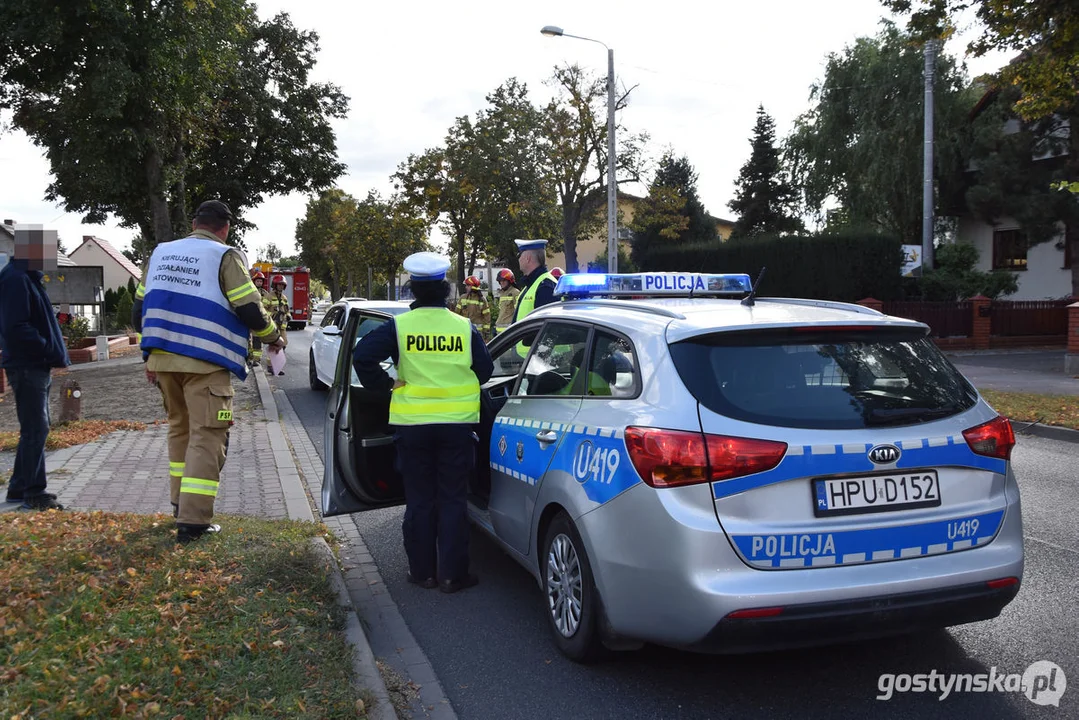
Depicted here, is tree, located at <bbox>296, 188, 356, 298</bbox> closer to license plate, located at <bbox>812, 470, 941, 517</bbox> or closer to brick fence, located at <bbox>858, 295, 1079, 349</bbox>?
brick fence, located at <bbox>858, 295, 1079, 349</bbox>

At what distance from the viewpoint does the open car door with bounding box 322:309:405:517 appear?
5266mm

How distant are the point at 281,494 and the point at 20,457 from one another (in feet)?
5.94

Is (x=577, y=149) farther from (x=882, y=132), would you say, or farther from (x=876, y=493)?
(x=876, y=493)

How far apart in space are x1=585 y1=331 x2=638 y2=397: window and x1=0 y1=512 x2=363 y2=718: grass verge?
5.18ft

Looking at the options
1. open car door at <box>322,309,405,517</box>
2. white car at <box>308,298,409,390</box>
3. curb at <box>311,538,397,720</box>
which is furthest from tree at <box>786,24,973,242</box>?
curb at <box>311,538,397,720</box>

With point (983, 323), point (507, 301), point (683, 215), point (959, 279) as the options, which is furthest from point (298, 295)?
point (507, 301)

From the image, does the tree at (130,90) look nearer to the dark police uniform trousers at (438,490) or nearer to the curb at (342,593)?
the curb at (342,593)

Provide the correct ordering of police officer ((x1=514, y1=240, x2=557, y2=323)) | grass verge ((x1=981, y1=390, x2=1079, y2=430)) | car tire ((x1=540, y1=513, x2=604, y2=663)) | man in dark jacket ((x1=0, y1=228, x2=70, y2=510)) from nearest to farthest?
car tire ((x1=540, y1=513, x2=604, y2=663)) < man in dark jacket ((x1=0, y1=228, x2=70, y2=510)) < police officer ((x1=514, y1=240, x2=557, y2=323)) < grass verge ((x1=981, y1=390, x2=1079, y2=430))

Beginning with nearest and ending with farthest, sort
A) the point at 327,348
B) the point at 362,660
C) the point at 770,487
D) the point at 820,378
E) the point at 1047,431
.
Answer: the point at 770,487
the point at 820,378
the point at 362,660
the point at 1047,431
the point at 327,348

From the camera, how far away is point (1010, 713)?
11.0 feet

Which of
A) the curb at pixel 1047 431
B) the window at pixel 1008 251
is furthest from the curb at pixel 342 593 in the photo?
the window at pixel 1008 251

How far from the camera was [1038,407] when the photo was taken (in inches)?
466

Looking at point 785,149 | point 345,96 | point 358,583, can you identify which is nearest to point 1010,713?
point 358,583

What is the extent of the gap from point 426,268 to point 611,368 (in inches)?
56.4
